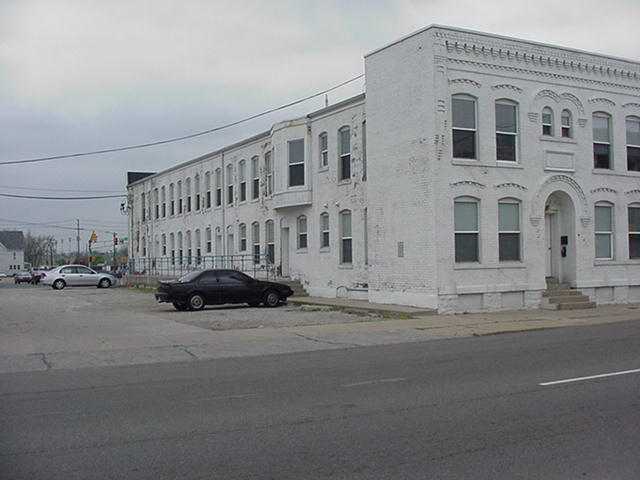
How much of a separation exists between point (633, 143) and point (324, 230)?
12187mm

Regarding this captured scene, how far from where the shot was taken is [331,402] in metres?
9.48

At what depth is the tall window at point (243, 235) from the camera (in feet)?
125

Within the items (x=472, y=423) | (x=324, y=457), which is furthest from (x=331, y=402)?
(x=324, y=457)

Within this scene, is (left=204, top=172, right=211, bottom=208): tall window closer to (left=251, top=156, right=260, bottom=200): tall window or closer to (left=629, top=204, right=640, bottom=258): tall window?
(left=251, top=156, right=260, bottom=200): tall window

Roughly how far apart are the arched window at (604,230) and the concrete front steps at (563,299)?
6.95ft

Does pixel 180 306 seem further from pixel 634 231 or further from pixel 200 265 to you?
pixel 200 265

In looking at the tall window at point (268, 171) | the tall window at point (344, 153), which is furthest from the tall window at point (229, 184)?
the tall window at point (344, 153)

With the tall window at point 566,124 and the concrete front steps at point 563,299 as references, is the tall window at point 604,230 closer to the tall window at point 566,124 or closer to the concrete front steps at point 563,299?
the concrete front steps at point 563,299

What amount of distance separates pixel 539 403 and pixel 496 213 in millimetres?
15322

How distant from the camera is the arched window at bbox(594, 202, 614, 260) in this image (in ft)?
86.9

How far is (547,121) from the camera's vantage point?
83.1 feet

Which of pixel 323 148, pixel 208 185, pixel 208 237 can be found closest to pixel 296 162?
pixel 323 148

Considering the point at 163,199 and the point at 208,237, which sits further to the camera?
the point at 163,199

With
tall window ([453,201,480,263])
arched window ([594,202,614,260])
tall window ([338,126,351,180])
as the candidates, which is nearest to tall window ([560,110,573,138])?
arched window ([594,202,614,260])
